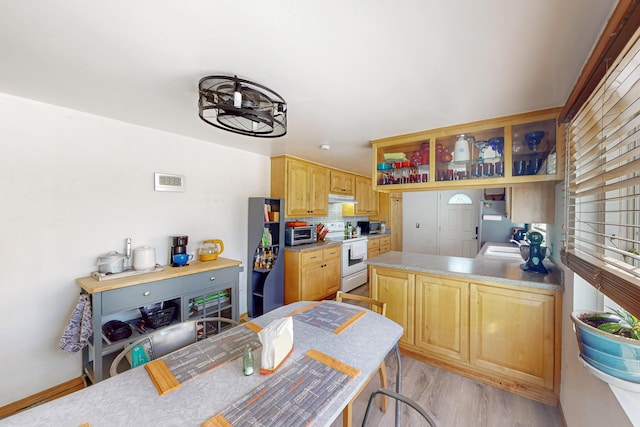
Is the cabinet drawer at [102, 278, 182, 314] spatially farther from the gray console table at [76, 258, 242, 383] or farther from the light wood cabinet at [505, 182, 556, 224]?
the light wood cabinet at [505, 182, 556, 224]

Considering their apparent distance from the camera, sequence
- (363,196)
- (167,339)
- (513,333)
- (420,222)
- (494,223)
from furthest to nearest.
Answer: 1. (420,222)
2. (363,196)
3. (494,223)
4. (513,333)
5. (167,339)

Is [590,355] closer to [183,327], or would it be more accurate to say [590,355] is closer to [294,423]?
[294,423]

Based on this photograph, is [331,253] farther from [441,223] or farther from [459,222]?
[459,222]

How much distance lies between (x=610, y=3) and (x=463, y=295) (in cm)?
189

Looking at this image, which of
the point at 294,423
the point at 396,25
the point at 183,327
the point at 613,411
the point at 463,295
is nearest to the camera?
the point at 294,423

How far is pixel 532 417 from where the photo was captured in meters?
1.68

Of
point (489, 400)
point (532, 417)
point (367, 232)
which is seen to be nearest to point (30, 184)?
point (489, 400)

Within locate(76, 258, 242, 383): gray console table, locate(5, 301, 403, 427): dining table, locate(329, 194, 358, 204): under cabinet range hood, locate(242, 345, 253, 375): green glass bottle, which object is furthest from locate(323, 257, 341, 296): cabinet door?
locate(242, 345, 253, 375): green glass bottle

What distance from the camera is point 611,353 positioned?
882mm

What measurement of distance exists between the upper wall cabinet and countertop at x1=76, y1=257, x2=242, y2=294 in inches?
74.9

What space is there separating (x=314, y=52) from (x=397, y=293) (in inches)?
83.6

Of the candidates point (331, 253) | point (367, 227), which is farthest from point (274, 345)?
point (367, 227)

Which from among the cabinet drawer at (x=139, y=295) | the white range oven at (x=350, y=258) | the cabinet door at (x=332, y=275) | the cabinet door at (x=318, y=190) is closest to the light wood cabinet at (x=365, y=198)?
the white range oven at (x=350, y=258)

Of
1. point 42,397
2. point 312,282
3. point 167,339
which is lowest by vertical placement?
point 42,397
